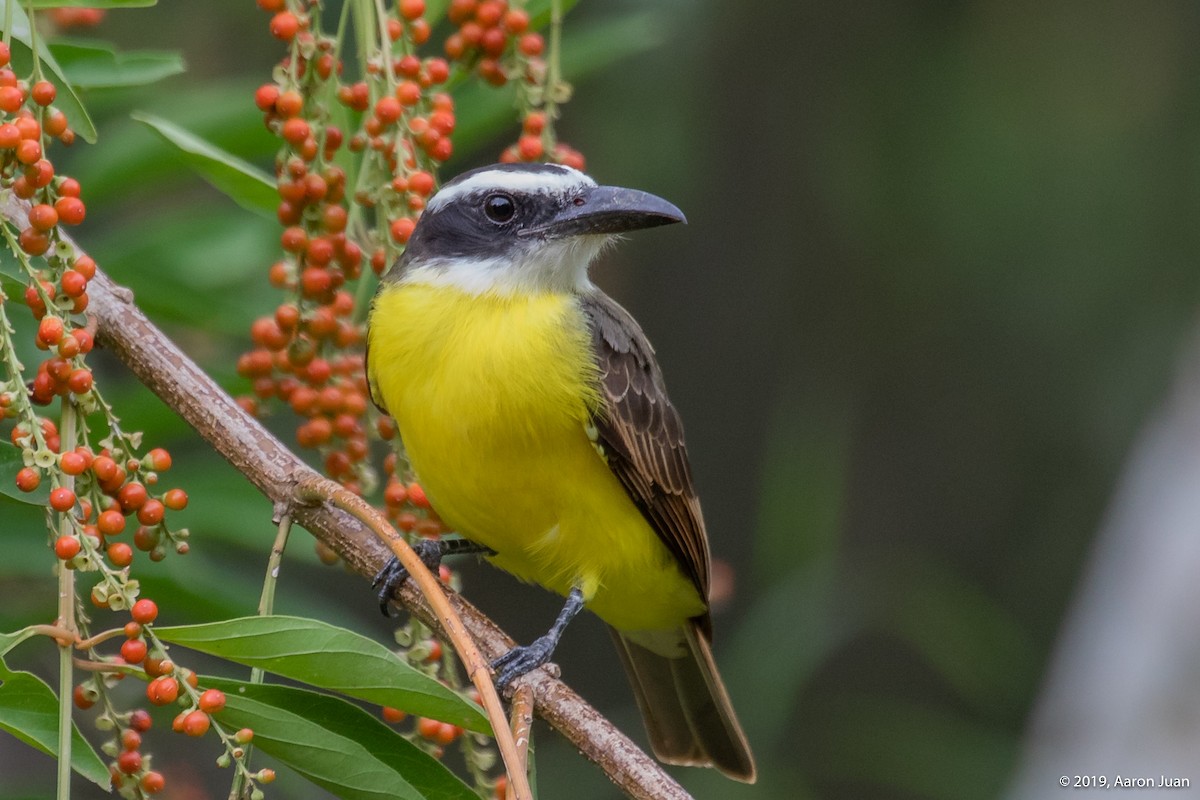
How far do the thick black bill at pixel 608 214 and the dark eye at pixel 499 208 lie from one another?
6cm

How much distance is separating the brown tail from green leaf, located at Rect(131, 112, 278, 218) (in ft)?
5.38

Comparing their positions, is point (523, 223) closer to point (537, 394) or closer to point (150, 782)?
point (537, 394)

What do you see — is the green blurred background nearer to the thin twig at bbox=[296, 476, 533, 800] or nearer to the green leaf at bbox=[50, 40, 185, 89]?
the green leaf at bbox=[50, 40, 185, 89]

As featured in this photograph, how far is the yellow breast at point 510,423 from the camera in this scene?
9.46ft

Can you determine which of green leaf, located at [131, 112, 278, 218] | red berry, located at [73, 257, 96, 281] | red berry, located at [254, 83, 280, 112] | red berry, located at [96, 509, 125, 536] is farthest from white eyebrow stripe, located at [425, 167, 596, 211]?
red berry, located at [96, 509, 125, 536]

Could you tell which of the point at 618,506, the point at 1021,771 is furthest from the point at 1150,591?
the point at 618,506

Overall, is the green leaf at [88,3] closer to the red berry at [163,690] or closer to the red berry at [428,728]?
the red berry at [163,690]

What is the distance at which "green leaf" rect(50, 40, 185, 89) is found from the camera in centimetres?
254

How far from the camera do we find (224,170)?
7.83ft

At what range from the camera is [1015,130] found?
17.7 ft

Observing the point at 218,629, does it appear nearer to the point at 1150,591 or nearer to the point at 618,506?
the point at 618,506

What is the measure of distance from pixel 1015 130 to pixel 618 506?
3.01 meters

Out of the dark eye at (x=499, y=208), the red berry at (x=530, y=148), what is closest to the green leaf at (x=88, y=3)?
the red berry at (x=530, y=148)

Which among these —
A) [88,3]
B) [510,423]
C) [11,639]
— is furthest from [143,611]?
[510,423]
